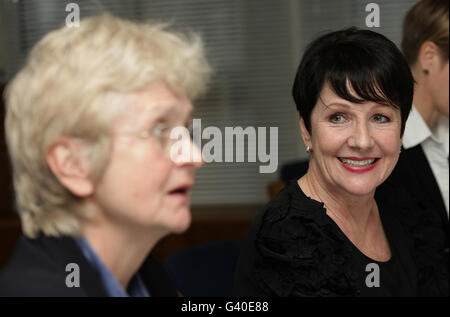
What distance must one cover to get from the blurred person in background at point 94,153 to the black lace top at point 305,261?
0.50 meters

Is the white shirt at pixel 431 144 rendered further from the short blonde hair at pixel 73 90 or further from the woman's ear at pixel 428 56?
the short blonde hair at pixel 73 90

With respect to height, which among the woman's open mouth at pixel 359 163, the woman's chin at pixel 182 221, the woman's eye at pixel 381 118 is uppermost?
the woman's eye at pixel 381 118

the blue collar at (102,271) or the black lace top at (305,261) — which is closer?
the blue collar at (102,271)

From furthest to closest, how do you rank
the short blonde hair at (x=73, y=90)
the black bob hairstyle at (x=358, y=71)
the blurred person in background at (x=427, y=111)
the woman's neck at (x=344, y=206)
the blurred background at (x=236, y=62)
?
the blurred background at (x=236, y=62) → the blurred person in background at (x=427, y=111) → the woman's neck at (x=344, y=206) → the black bob hairstyle at (x=358, y=71) → the short blonde hair at (x=73, y=90)

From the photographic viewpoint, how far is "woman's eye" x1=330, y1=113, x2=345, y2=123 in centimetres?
134

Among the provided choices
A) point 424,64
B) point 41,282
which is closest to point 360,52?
point 424,64

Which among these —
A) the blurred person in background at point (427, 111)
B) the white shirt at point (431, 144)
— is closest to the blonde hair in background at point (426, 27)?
the blurred person in background at point (427, 111)

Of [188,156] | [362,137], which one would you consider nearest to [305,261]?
[362,137]

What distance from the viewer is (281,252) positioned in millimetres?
1350

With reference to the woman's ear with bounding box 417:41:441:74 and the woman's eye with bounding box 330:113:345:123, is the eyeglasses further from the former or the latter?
the woman's ear with bounding box 417:41:441:74

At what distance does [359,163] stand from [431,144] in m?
0.68

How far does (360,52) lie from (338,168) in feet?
0.92

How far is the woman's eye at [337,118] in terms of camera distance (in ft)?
4.41
